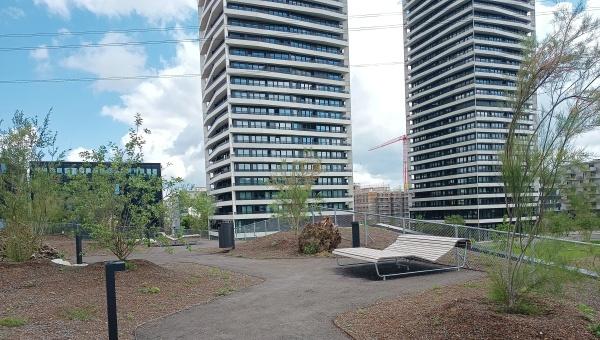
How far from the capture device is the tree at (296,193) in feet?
62.7

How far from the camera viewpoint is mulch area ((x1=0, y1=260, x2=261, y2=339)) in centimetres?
643

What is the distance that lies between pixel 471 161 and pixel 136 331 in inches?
3651

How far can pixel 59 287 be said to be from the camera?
889 centimetres

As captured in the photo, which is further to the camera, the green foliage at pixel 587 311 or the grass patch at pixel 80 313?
the grass patch at pixel 80 313

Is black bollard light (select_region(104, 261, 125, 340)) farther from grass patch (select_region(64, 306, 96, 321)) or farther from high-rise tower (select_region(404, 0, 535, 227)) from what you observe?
high-rise tower (select_region(404, 0, 535, 227))

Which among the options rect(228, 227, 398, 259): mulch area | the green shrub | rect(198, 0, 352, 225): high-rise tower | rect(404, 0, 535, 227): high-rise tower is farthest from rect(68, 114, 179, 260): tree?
rect(404, 0, 535, 227): high-rise tower

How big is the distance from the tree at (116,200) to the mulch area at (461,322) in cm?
610

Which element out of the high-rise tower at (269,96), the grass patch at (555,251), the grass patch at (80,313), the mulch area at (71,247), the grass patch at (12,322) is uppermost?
the high-rise tower at (269,96)

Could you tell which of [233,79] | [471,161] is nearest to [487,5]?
[471,161]

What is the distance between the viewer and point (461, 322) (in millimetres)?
5457

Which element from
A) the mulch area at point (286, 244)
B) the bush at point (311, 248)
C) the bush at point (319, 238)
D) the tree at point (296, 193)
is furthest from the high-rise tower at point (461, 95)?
the bush at point (311, 248)

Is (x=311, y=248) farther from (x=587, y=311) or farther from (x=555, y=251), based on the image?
(x=555, y=251)

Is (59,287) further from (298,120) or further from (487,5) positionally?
(487,5)

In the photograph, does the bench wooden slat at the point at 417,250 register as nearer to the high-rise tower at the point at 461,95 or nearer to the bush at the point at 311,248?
the bush at the point at 311,248
